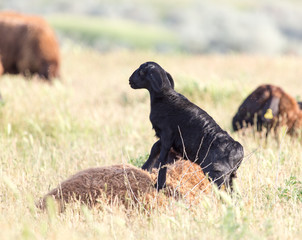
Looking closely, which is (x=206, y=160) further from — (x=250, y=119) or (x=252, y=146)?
(x=250, y=119)

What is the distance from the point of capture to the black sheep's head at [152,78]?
12.5ft

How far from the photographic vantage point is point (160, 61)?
16734 millimetres

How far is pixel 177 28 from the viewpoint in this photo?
Result: 4762 centimetres

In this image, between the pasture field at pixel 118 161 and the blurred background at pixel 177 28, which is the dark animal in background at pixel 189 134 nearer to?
the pasture field at pixel 118 161

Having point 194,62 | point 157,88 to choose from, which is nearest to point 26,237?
point 157,88

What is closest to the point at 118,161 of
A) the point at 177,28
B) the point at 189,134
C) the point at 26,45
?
the point at 189,134

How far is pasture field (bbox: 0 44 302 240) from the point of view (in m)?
3.00

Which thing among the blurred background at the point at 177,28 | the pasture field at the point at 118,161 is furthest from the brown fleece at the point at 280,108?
the blurred background at the point at 177,28

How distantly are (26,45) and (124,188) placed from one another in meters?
7.34

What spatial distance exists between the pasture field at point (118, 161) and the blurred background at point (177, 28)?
542 inches

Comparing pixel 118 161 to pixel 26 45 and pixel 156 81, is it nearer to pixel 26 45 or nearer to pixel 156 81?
pixel 156 81

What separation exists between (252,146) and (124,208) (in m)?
2.75

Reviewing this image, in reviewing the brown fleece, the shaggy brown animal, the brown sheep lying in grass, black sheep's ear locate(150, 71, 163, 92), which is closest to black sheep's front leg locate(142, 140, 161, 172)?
the brown sheep lying in grass

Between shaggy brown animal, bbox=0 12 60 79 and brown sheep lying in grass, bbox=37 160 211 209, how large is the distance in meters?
7.05
